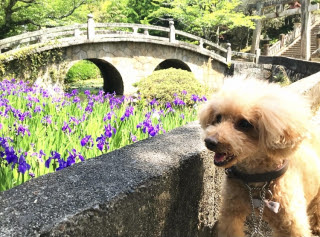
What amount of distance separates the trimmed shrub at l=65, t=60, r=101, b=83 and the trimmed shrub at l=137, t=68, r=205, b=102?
634 inches

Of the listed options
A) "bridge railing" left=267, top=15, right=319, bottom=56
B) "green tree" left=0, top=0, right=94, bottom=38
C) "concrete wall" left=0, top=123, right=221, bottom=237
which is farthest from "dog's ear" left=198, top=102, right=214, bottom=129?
"bridge railing" left=267, top=15, right=319, bottom=56

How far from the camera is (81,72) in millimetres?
25188

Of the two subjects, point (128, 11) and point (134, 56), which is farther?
point (128, 11)

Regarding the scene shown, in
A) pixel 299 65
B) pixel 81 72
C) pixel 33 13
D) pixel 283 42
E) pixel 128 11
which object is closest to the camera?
pixel 299 65

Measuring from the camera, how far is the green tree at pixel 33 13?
1471 centimetres

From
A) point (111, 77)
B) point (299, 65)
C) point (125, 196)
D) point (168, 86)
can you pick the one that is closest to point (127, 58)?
point (111, 77)

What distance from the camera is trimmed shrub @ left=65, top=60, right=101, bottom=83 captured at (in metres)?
24.2

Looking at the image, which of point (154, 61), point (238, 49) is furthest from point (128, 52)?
point (238, 49)

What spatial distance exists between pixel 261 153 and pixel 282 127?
255 millimetres

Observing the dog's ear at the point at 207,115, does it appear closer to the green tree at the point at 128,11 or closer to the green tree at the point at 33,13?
the green tree at the point at 33,13

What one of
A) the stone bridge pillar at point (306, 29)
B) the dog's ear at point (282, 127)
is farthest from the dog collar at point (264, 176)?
the stone bridge pillar at point (306, 29)

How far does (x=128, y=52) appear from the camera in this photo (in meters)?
17.8

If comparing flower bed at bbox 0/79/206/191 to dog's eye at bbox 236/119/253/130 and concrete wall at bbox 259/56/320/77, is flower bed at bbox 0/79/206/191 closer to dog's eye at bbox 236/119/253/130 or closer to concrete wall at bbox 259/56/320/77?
dog's eye at bbox 236/119/253/130

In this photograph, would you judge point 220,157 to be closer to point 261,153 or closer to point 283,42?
point 261,153
